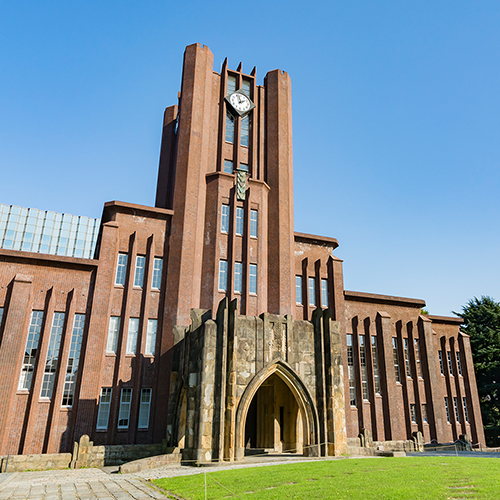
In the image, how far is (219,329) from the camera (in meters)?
20.5

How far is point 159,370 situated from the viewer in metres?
26.2

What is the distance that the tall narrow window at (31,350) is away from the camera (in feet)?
80.8

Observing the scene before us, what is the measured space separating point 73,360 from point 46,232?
29.5m

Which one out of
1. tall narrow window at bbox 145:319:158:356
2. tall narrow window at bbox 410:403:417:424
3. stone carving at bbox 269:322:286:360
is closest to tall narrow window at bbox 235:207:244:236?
tall narrow window at bbox 145:319:158:356

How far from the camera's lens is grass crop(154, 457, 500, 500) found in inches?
386

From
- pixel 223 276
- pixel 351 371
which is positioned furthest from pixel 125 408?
pixel 351 371

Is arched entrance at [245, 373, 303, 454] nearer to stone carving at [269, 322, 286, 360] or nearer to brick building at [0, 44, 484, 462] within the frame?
brick building at [0, 44, 484, 462]

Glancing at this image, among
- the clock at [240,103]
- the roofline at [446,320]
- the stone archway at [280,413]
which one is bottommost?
the stone archway at [280,413]

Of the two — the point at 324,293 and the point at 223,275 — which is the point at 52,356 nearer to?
the point at 223,275

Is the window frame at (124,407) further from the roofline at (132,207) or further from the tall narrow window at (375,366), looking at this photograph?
the tall narrow window at (375,366)

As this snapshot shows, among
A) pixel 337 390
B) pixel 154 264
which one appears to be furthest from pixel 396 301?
pixel 154 264

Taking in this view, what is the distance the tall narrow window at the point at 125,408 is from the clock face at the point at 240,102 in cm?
2329

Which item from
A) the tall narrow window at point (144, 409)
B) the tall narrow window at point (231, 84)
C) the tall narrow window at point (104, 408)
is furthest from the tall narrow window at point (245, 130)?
the tall narrow window at point (104, 408)

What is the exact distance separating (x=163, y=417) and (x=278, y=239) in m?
14.6
